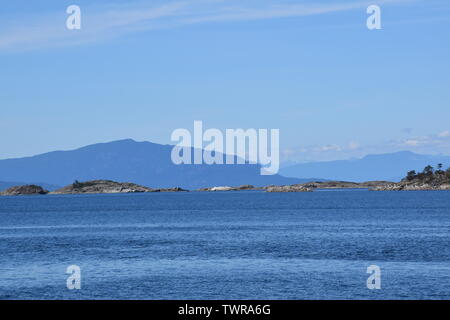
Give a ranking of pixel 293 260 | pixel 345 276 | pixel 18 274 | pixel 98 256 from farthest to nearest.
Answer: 1. pixel 98 256
2. pixel 293 260
3. pixel 18 274
4. pixel 345 276

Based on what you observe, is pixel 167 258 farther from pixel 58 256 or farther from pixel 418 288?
pixel 418 288

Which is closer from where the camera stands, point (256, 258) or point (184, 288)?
point (184, 288)

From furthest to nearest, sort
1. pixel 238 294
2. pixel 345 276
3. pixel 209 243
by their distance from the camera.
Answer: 1. pixel 209 243
2. pixel 345 276
3. pixel 238 294

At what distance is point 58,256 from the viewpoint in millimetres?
80938

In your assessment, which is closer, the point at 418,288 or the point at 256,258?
the point at 418,288

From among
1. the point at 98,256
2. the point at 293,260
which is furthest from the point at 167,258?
the point at 293,260

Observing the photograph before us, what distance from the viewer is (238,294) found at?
5138cm

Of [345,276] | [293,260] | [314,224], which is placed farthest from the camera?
[314,224]

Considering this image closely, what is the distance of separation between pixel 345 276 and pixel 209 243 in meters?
37.3

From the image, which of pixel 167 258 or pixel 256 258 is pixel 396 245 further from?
pixel 167 258
